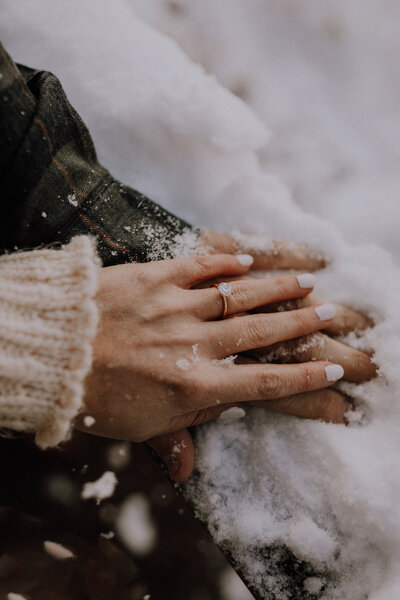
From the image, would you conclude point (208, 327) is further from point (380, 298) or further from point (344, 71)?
point (344, 71)

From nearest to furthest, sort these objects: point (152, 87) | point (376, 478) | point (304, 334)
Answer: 1. point (376, 478)
2. point (304, 334)
3. point (152, 87)

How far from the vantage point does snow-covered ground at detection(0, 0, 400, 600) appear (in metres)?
0.85

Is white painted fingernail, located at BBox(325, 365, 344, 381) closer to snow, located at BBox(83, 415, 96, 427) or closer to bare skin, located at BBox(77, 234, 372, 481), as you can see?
bare skin, located at BBox(77, 234, 372, 481)

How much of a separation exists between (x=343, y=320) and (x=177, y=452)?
0.50m

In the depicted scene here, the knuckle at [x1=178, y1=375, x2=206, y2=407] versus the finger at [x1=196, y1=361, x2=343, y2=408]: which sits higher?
the finger at [x1=196, y1=361, x2=343, y2=408]

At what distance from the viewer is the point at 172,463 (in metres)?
0.88

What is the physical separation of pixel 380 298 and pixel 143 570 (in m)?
0.81

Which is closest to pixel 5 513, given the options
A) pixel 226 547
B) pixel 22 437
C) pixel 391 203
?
pixel 22 437

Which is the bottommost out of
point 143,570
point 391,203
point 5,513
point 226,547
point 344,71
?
point 5,513

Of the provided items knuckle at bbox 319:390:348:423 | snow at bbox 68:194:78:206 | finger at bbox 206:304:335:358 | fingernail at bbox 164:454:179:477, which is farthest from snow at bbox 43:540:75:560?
snow at bbox 68:194:78:206

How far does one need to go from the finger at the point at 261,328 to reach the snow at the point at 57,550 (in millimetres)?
515

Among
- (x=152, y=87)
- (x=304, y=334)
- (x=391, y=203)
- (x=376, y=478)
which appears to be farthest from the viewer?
(x=391, y=203)

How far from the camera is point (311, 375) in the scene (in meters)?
0.89

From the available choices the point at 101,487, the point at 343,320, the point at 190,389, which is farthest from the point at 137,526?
the point at 343,320
